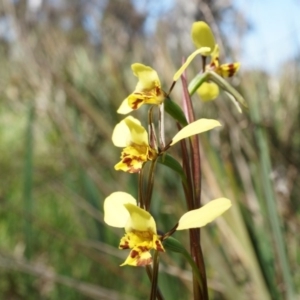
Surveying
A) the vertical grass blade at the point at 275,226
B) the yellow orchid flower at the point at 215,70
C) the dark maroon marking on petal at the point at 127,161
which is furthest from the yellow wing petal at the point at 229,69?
the vertical grass blade at the point at 275,226

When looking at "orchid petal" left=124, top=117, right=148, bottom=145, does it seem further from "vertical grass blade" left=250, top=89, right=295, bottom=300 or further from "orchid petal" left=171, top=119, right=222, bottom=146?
"vertical grass blade" left=250, top=89, right=295, bottom=300

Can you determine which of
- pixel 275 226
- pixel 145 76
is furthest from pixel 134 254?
pixel 275 226

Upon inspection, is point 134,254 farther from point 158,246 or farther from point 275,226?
point 275,226

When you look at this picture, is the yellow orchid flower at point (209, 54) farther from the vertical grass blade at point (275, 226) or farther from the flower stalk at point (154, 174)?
the vertical grass blade at point (275, 226)

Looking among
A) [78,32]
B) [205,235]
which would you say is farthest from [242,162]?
[78,32]

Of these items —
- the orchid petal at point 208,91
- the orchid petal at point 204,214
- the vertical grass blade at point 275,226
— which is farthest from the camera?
the vertical grass blade at point 275,226

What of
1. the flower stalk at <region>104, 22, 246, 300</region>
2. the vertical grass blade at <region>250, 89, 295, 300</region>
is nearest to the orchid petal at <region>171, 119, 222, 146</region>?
the flower stalk at <region>104, 22, 246, 300</region>
